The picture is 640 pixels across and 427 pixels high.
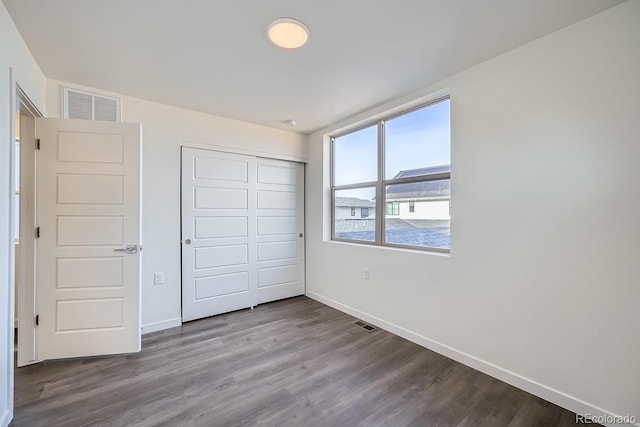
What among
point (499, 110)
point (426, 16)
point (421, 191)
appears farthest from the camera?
point (421, 191)

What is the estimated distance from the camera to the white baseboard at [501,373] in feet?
5.59

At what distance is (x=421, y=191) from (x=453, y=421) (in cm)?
190

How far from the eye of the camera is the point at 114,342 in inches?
93.8

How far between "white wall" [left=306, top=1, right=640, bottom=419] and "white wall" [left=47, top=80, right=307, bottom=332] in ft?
A: 8.69

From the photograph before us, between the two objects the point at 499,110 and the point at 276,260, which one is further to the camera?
the point at 276,260

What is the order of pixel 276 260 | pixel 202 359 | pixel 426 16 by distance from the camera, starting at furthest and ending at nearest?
pixel 276 260
pixel 202 359
pixel 426 16

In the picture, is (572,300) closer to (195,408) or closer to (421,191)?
(421,191)

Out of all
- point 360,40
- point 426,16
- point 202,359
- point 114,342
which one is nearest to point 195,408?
point 202,359

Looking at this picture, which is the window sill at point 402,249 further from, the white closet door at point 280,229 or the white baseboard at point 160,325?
the white baseboard at point 160,325

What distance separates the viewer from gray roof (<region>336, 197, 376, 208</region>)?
3.37 meters

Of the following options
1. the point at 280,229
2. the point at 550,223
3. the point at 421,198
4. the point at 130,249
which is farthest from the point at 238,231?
the point at 550,223

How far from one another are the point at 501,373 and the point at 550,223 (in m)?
1.21

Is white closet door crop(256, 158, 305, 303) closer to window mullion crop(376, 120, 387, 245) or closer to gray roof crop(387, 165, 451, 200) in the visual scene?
window mullion crop(376, 120, 387, 245)

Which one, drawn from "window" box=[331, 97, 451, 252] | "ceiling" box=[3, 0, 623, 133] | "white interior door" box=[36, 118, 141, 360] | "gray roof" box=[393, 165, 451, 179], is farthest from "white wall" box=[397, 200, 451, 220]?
"white interior door" box=[36, 118, 141, 360]
